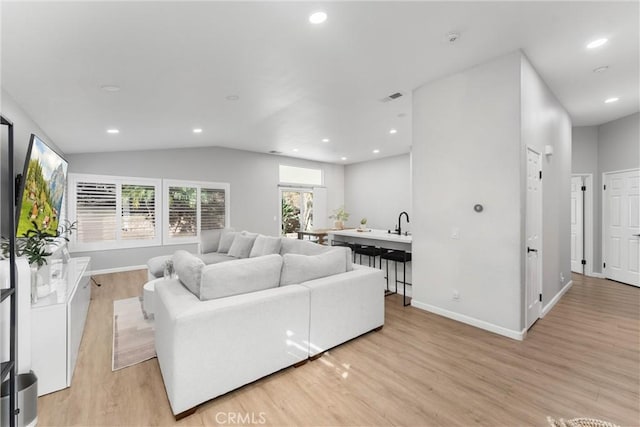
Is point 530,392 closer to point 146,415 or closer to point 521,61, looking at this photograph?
point 146,415

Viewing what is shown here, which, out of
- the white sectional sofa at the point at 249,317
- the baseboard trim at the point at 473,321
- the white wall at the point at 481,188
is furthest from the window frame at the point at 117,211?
the baseboard trim at the point at 473,321

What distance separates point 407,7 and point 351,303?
8.40 feet

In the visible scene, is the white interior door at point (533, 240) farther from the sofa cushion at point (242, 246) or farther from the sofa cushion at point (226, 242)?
the sofa cushion at point (226, 242)

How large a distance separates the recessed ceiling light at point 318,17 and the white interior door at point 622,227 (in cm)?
590

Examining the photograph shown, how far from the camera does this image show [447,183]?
3.54m

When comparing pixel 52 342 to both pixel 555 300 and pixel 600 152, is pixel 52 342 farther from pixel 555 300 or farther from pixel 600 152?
pixel 600 152

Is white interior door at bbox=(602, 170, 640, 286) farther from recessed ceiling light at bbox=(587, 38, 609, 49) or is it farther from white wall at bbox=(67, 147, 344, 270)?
white wall at bbox=(67, 147, 344, 270)

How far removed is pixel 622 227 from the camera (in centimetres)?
509

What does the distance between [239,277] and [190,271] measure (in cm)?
41

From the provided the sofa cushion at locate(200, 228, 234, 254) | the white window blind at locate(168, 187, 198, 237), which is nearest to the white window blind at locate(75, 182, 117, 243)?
the white window blind at locate(168, 187, 198, 237)

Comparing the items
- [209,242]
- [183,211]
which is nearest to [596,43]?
[209,242]

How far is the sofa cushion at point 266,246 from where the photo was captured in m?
4.64

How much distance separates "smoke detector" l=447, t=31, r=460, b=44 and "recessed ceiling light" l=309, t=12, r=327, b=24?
1.17 metres

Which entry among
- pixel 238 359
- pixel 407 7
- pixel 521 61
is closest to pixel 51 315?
pixel 238 359
